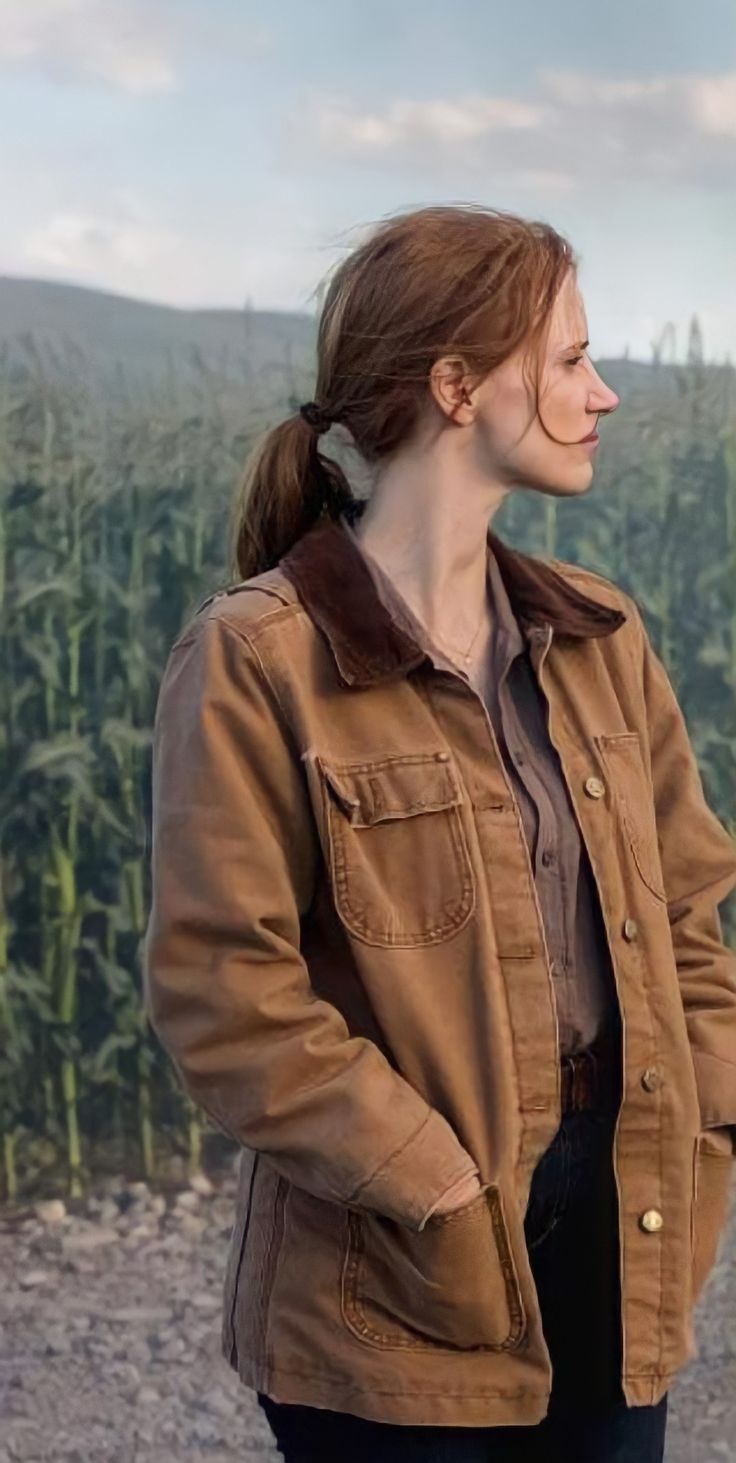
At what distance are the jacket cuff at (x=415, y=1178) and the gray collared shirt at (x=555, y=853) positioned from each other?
15 cm

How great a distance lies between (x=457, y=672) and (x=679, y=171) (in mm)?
1386

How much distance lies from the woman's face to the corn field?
3.40 ft

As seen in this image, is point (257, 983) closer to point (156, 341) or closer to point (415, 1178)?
point (415, 1178)

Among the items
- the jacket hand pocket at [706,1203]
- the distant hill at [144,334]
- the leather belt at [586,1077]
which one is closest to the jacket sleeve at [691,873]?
the jacket hand pocket at [706,1203]

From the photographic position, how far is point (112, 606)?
2.43 metres

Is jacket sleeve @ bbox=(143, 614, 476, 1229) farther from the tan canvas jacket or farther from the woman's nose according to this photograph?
the woman's nose

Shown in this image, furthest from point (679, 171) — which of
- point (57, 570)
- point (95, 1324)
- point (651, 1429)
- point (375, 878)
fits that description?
point (95, 1324)

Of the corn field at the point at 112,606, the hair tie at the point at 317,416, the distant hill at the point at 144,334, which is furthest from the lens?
the corn field at the point at 112,606

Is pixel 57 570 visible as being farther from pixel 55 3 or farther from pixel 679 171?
pixel 679 171

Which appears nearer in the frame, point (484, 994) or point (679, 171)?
point (484, 994)

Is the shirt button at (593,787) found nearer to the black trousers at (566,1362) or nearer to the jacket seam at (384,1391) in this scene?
the black trousers at (566,1362)

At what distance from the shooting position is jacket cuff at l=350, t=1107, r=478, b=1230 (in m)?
1.22

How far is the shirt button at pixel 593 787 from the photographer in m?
1.38

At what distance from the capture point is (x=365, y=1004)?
131 cm
